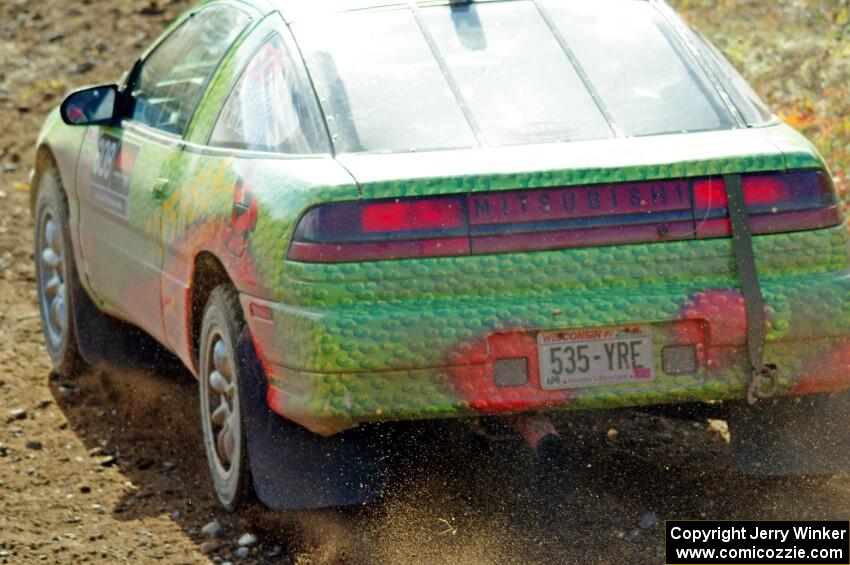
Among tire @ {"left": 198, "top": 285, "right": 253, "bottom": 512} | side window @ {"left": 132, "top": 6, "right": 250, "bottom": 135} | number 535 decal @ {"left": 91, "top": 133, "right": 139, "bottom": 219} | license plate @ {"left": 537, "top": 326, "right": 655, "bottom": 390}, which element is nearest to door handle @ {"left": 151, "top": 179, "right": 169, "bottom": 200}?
side window @ {"left": 132, "top": 6, "right": 250, "bottom": 135}

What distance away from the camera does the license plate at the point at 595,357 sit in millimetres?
4660

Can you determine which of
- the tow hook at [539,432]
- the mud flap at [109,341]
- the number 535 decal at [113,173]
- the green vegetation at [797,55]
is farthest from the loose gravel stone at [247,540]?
the green vegetation at [797,55]

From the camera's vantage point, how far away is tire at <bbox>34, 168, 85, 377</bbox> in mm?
7348

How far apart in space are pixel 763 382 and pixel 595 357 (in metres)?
0.50

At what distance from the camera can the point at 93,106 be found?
6707mm

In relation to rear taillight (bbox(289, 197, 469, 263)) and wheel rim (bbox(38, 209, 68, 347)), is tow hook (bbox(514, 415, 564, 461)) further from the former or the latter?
wheel rim (bbox(38, 209, 68, 347))

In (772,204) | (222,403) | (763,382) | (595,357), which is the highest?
(772,204)

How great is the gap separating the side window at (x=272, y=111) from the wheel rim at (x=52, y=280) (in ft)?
6.82

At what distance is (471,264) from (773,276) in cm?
88

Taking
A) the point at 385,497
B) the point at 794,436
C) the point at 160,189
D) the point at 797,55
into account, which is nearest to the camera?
the point at 794,436

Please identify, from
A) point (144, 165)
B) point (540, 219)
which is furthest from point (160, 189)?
point (540, 219)

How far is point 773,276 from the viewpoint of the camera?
4.76 meters

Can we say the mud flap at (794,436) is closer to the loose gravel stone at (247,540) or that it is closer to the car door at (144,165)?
the loose gravel stone at (247,540)

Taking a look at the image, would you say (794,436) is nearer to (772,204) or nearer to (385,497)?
(772,204)
